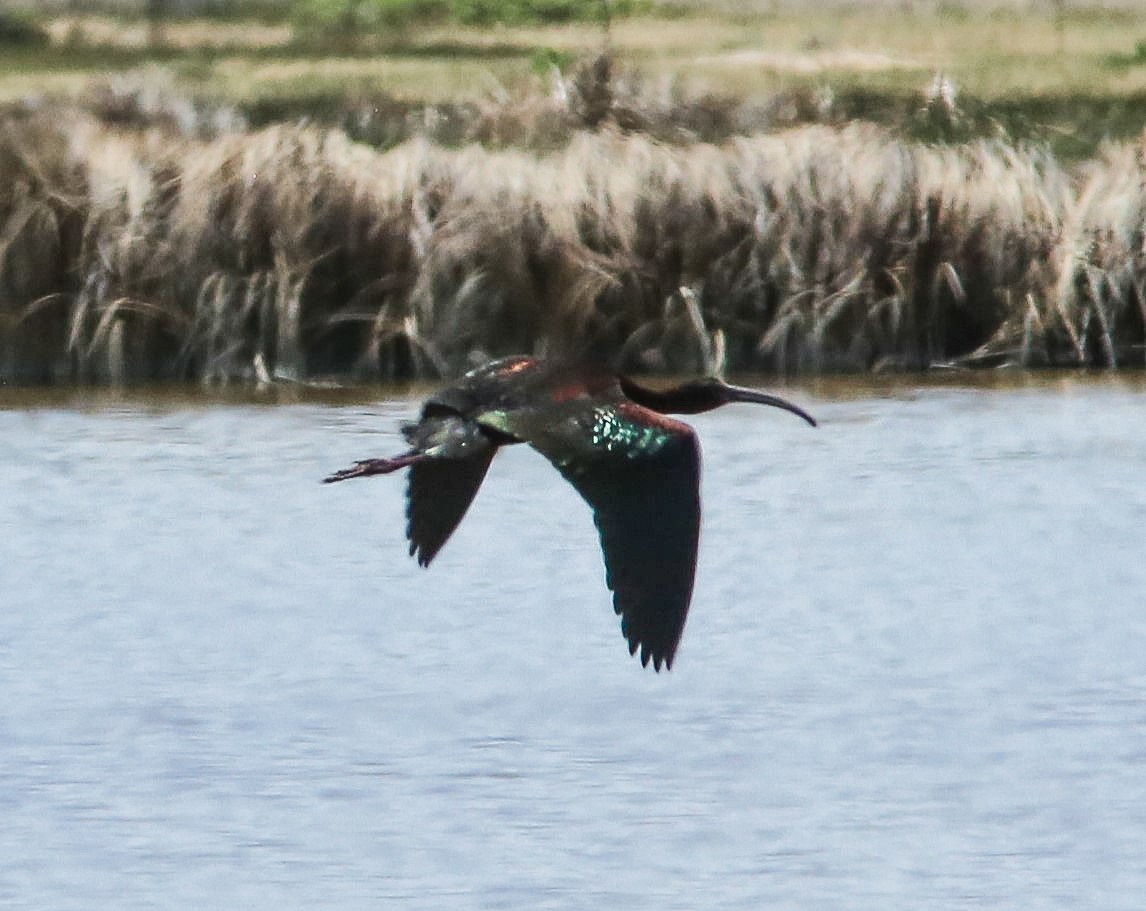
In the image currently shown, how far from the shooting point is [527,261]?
1346cm

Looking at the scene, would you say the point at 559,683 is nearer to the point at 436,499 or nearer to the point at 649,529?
the point at 436,499

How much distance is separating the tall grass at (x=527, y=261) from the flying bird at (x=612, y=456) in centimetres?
660

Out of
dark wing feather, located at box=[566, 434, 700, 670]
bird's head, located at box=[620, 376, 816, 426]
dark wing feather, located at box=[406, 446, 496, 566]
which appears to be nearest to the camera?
dark wing feather, located at box=[566, 434, 700, 670]

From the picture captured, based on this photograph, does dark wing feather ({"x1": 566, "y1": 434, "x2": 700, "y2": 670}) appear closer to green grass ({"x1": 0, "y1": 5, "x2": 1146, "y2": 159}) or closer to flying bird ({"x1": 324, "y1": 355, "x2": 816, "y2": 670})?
flying bird ({"x1": 324, "y1": 355, "x2": 816, "y2": 670})

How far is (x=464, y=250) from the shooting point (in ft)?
43.8

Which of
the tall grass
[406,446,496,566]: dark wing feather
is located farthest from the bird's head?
the tall grass

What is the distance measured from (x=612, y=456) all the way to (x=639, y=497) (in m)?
0.10

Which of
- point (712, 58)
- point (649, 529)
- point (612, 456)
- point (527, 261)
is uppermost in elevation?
point (612, 456)

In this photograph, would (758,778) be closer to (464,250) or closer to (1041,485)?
(1041,485)

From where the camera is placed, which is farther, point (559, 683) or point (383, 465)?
point (559, 683)

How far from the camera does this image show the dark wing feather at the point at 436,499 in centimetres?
708

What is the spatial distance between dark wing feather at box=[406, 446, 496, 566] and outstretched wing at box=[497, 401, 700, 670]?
726 mm

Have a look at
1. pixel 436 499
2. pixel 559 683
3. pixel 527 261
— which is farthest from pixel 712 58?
pixel 436 499

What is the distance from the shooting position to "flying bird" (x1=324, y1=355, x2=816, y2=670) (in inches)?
247
